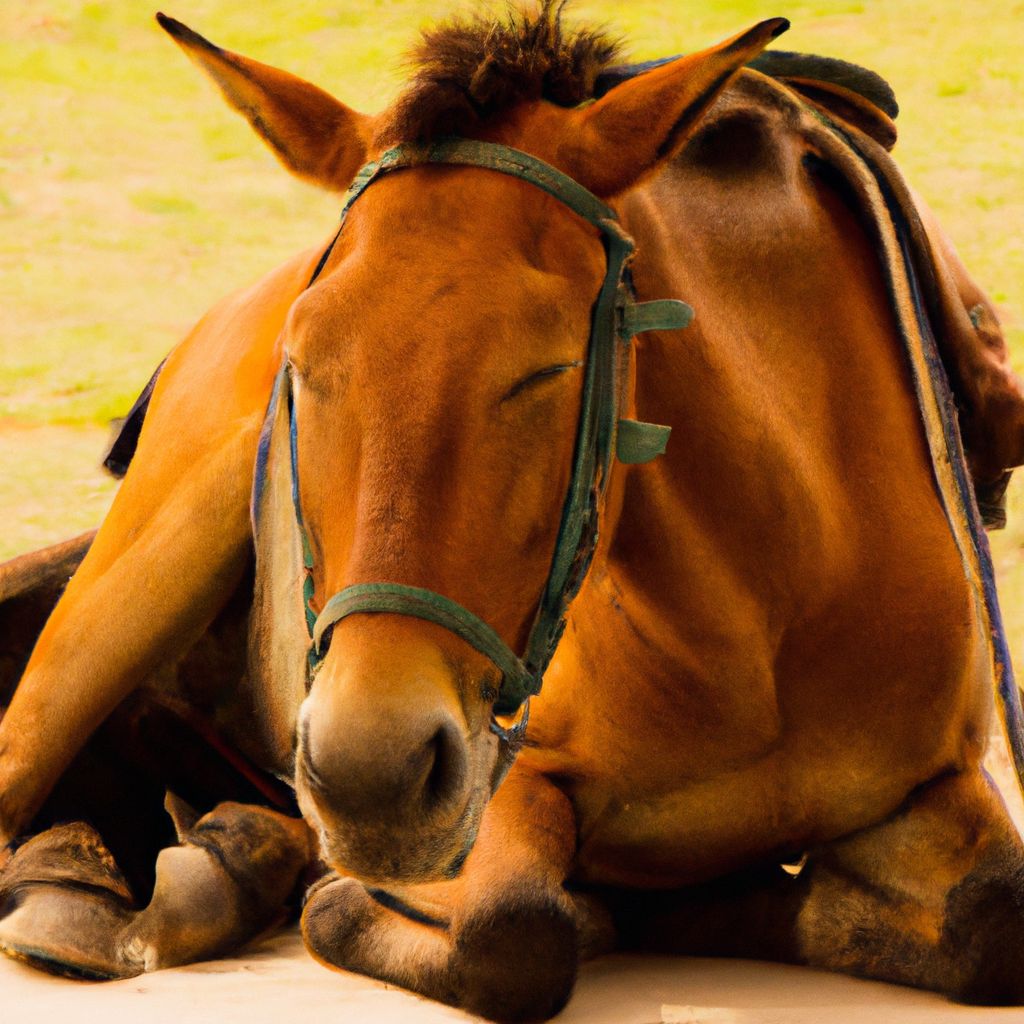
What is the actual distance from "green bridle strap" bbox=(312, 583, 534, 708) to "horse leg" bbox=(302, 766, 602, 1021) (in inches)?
29.6

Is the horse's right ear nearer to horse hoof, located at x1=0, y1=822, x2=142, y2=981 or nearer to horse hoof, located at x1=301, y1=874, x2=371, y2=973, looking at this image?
horse hoof, located at x1=301, y1=874, x2=371, y2=973

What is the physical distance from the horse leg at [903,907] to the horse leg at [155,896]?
0.91 m

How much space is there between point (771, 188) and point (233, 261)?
32.0ft

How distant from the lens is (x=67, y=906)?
3.28 m

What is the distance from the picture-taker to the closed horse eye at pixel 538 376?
2.05m

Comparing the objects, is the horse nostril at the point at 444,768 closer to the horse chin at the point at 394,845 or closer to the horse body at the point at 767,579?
the horse chin at the point at 394,845

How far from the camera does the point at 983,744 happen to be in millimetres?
2973

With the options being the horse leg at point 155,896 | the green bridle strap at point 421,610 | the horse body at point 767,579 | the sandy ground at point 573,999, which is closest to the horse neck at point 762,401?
the horse body at point 767,579

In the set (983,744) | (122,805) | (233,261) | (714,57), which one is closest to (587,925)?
(983,744)

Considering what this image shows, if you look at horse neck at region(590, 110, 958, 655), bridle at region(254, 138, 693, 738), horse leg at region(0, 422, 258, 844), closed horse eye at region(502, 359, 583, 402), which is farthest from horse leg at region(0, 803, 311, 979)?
closed horse eye at region(502, 359, 583, 402)

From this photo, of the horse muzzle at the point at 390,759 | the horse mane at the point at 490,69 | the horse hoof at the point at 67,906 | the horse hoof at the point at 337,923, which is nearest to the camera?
Result: the horse muzzle at the point at 390,759

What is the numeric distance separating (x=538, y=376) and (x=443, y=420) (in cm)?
17

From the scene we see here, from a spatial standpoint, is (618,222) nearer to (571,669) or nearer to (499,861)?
(571,669)

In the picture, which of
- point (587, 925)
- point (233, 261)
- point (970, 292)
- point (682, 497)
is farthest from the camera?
point (233, 261)
